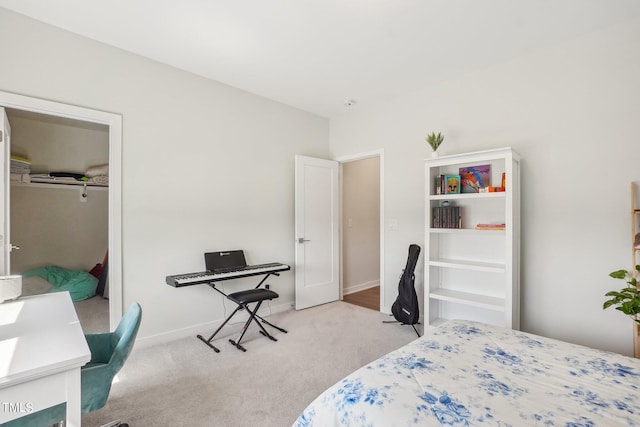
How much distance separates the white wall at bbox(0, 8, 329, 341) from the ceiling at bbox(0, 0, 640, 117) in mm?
211

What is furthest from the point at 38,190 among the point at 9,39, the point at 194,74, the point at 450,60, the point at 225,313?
the point at 450,60

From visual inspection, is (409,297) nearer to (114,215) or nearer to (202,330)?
(202,330)

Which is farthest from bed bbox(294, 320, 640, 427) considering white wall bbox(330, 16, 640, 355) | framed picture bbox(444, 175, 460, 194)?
framed picture bbox(444, 175, 460, 194)

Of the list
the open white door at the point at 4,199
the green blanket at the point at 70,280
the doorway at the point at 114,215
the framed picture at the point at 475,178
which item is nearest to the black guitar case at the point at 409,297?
the framed picture at the point at 475,178

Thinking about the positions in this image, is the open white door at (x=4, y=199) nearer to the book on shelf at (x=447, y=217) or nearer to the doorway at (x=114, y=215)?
the doorway at (x=114, y=215)

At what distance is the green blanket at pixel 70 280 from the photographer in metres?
3.68

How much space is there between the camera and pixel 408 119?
12.1 ft

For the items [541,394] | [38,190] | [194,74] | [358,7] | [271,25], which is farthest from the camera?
[38,190]

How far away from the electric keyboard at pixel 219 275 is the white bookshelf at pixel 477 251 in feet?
5.58

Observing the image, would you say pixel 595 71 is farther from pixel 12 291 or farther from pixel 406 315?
pixel 12 291

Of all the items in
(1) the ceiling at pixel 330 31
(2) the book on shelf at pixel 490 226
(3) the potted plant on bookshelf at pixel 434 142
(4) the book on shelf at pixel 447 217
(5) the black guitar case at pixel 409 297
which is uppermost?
(1) the ceiling at pixel 330 31

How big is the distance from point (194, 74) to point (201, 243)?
1.80m

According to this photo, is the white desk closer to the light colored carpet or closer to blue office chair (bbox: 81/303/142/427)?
blue office chair (bbox: 81/303/142/427)

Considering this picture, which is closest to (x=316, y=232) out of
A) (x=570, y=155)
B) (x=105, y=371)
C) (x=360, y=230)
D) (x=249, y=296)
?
(x=360, y=230)
